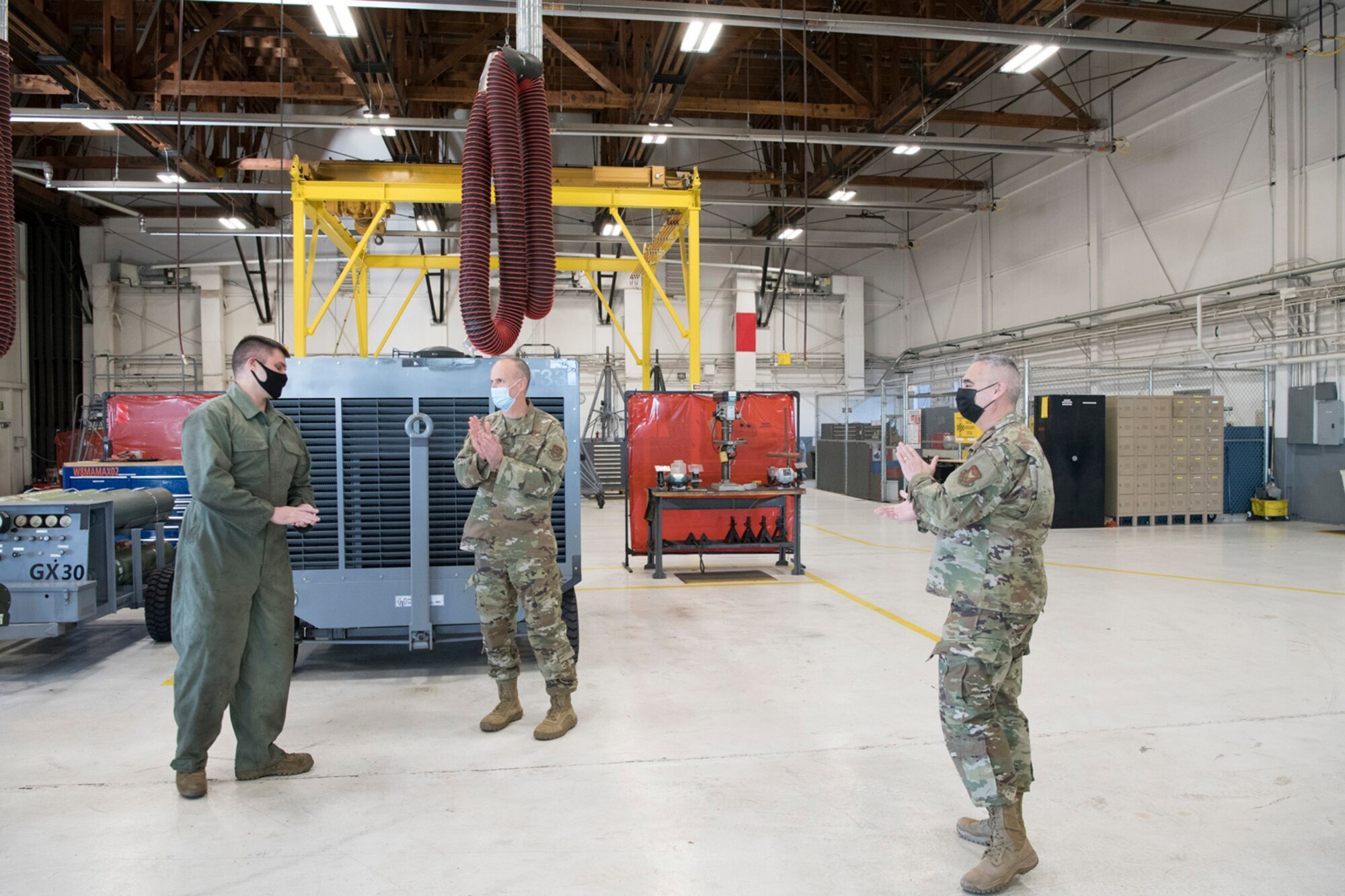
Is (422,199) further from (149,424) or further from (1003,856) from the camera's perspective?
(1003,856)

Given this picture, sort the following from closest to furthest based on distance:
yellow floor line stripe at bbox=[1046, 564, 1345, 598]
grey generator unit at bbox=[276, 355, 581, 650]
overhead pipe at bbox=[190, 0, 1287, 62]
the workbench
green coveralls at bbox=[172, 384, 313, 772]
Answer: green coveralls at bbox=[172, 384, 313, 772], grey generator unit at bbox=[276, 355, 581, 650], yellow floor line stripe at bbox=[1046, 564, 1345, 598], the workbench, overhead pipe at bbox=[190, 0, 1287, 62]

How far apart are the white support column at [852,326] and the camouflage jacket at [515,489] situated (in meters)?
20.0

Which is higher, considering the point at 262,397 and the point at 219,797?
the point at 262,397

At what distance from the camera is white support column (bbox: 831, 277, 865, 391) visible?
894 inches

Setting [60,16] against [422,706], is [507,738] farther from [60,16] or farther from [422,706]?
[60,16]

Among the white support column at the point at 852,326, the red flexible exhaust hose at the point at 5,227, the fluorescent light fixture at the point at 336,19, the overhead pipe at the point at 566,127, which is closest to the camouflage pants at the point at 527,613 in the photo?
the red flexible exhaust hose at the point at 5,227

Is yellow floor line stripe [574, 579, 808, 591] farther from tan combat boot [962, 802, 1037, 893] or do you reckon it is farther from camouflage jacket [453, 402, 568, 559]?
tan combat boot [962, 802, 1037, 893]

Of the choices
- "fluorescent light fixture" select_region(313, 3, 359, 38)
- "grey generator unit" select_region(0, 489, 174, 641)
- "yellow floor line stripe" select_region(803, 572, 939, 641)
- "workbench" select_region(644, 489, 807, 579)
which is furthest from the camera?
"fluorescent light fixture" select_region(313, 3, 359, 38)

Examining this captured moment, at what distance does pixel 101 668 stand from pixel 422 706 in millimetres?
2568

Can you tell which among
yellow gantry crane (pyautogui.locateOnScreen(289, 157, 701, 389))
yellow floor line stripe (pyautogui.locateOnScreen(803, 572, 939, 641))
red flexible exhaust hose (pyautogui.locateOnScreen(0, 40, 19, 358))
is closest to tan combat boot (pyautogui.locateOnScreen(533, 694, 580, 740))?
red flexible exhaust hose (pyautogui.locateOnScreen(0, 40, 19, 358))

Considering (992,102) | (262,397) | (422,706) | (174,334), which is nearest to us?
(262,397)

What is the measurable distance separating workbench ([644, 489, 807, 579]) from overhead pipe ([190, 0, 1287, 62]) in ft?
16.9

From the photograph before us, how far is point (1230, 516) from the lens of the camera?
13375mm

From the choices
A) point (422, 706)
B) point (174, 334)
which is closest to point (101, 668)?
point (422, 706)
